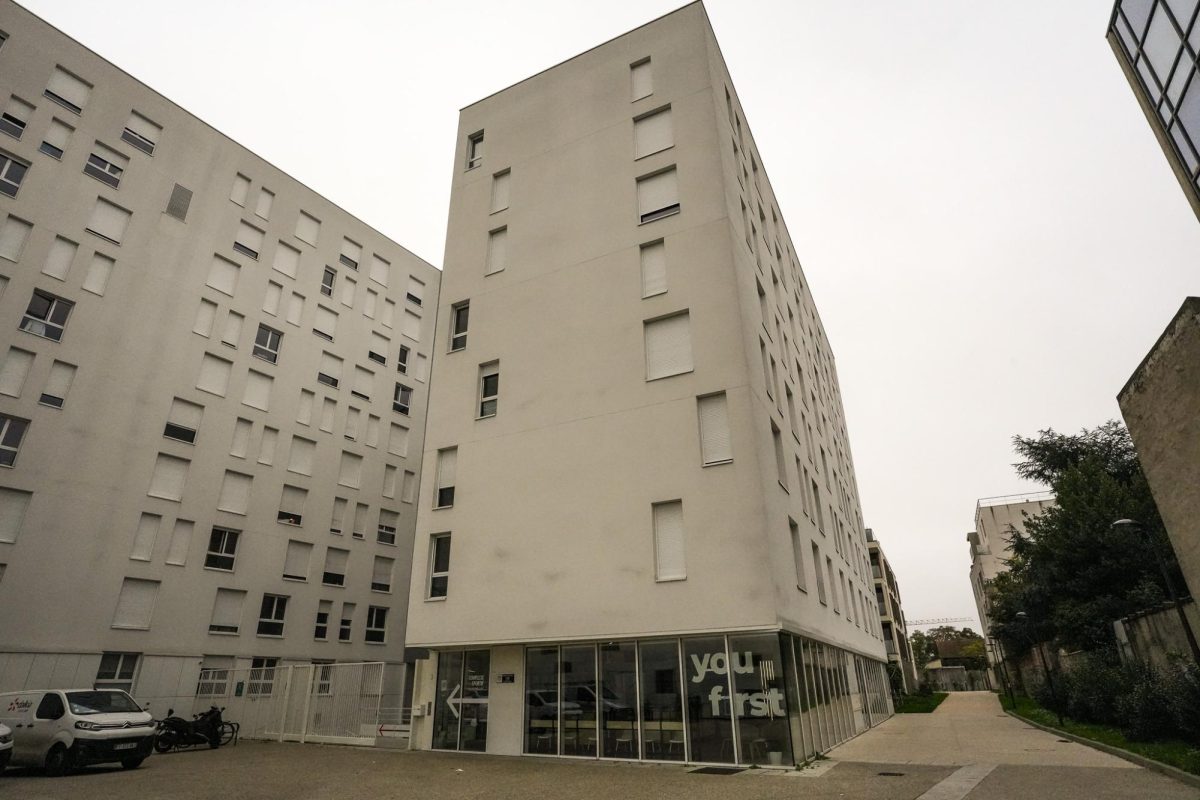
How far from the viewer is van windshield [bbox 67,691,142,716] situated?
1381cm

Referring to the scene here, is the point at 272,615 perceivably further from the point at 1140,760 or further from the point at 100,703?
the point at 1140,760

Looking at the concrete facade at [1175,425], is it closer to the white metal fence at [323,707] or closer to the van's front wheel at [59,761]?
the white metal fence at [323,707]

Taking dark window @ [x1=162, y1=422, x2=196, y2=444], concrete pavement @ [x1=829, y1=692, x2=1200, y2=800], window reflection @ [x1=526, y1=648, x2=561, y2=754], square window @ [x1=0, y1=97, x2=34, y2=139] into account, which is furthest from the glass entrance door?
square window @ [x1=0, y1=97, x2=34, y2=139]

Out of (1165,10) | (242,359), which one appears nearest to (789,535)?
(1165,10)

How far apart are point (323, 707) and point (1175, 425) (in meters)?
22.6

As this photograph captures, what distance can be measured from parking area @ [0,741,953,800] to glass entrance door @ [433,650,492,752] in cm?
96

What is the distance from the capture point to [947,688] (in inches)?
3622

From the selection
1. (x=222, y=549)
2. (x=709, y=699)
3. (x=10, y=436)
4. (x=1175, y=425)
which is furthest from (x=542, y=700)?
(x=10, y=436)

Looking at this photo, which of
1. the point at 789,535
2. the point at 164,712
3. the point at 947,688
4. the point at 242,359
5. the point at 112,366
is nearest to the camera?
the point at 789,535

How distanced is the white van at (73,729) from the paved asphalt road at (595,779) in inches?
14.7

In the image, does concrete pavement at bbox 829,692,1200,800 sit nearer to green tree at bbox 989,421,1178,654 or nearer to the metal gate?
green tree at bbox 989,421,1178,654

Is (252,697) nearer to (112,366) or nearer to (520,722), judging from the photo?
(520,722)

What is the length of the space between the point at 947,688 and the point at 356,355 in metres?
93.7

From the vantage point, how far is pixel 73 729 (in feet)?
43.4
